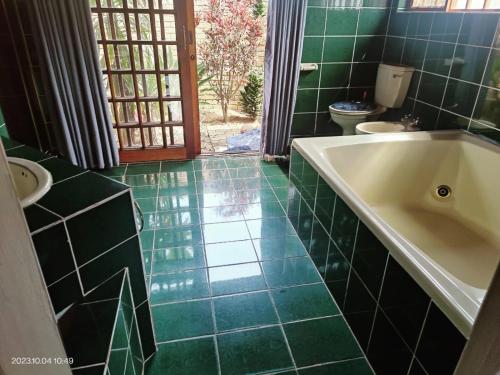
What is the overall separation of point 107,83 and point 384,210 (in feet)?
8.16

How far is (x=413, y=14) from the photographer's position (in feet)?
9.21

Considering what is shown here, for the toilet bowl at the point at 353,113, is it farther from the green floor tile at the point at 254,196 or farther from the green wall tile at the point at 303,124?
the green floor tile at the point at 254,196

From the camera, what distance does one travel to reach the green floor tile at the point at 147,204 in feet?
8.55

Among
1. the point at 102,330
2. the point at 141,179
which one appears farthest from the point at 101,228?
the point at 141,179

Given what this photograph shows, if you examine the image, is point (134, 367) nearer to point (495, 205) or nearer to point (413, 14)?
point (495, 205)

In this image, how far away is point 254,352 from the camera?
154 cm

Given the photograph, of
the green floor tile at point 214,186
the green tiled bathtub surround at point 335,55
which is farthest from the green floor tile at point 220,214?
the green tiled bathtub surround at point 335,55

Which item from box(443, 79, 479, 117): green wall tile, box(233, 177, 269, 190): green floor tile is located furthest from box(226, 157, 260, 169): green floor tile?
box(443, 79, 479, 117): green wall tile

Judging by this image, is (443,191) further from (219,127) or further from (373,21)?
(219,127)

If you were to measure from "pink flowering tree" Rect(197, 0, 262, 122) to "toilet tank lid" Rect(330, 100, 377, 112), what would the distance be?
6.60ft

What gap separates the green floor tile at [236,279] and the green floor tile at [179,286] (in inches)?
2.0

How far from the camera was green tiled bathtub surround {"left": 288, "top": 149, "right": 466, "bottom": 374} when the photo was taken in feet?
3.68

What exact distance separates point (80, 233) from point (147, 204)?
5.51 ft

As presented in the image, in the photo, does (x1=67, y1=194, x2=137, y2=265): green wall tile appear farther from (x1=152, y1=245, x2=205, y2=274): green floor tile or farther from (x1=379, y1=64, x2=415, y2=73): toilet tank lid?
(x1=379, y1=64, x2=415, y2=73): toilet tank lid
